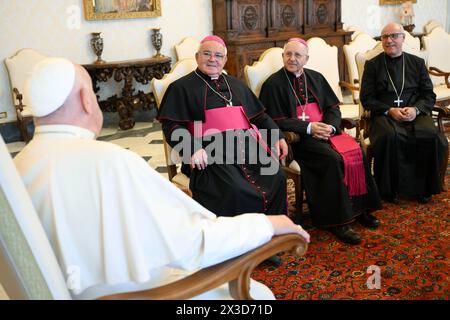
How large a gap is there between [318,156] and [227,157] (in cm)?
72

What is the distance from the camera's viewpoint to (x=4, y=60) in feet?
22.6

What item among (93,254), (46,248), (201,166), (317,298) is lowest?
(317,298)

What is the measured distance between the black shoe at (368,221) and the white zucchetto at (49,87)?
277 centimetres

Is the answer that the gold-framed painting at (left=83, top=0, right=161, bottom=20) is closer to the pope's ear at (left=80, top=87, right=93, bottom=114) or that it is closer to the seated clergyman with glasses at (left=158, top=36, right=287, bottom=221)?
the seated clergyman with glasses at (left=158, top=36, right=287, bottom=221)

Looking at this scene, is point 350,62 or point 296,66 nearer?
point 296,66

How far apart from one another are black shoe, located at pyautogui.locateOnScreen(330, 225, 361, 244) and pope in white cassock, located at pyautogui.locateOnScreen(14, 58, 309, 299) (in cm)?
199

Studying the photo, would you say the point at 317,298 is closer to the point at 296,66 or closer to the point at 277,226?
the point at 277,226

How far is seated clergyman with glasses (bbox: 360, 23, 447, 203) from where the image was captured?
13.4 feet

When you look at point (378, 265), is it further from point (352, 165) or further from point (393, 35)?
point (393, 35)

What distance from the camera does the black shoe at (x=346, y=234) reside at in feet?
11.3

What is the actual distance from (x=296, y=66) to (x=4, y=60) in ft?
15.6

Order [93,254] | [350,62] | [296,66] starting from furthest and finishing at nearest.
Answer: [350,62], [296,66], [93,254]

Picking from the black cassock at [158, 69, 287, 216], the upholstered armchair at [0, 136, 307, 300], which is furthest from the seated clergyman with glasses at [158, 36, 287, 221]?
the upholstered armchair at [0, 136, 307, 300]
